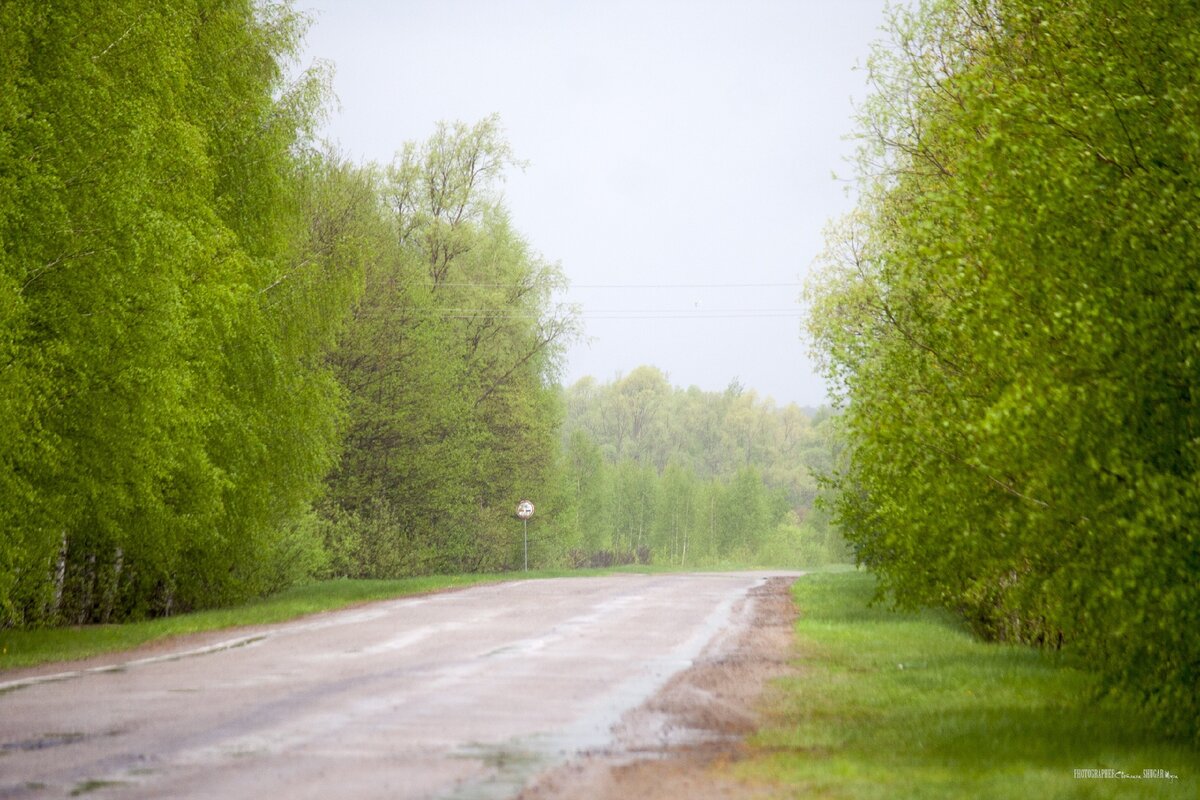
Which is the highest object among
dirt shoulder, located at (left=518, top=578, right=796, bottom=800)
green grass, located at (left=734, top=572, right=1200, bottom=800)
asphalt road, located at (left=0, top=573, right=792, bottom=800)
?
asphalt road, located at (left=0, top=573, right=792, bottom=800)

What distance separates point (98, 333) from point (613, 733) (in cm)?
922

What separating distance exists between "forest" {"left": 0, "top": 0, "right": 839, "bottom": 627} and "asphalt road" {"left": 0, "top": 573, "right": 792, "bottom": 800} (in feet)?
9.23

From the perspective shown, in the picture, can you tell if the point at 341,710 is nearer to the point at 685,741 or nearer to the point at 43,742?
the point at 43,742

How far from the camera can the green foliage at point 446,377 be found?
40625 millimetres

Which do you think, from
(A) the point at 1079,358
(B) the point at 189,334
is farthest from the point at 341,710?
(B) the point at 189,334

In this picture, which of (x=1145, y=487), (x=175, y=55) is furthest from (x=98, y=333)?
(x=1145, y=487)

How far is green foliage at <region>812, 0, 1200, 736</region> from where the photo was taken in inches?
344

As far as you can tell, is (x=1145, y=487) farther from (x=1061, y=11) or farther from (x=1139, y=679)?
(x=1061, y=11)

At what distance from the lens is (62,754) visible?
855cm

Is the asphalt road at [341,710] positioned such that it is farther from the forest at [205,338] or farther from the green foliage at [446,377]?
the green foliage at [446,377]

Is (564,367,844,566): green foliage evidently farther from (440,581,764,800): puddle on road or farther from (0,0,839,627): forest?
(440,581,764,800): puddle on road

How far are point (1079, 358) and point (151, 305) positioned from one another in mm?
11715

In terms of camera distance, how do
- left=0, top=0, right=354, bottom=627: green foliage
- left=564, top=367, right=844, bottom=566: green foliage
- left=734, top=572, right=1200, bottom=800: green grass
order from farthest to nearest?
left=564, top=367, right=844, bottom=566: green foliage < left=0, top=0, right=354, bottom=627: green foliage < left=734, top=572, right=1200, bottom=800: green grass

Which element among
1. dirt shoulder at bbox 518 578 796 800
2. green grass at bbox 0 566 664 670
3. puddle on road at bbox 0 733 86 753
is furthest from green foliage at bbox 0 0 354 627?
dirt shoulder at bbox 518 578 796 800
